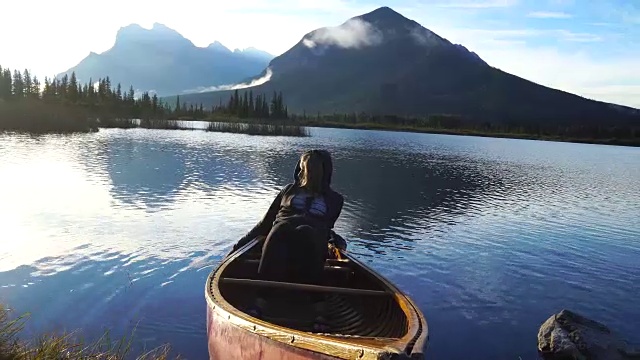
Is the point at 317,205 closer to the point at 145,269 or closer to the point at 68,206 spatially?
the point at 145,269

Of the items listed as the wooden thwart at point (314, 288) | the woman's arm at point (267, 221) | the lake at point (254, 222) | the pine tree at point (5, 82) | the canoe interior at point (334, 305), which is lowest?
the lake at point (254, 222)

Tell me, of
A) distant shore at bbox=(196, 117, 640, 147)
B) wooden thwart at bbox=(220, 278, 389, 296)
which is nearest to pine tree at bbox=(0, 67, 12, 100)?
distant shore at bbox=(196, 117, 640, 147)

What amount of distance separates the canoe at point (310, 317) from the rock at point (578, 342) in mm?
4183

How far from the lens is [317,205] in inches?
350

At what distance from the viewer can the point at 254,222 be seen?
799 inches

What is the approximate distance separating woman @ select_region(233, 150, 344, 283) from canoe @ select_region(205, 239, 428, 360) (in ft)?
1.01

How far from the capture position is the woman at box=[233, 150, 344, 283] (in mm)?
8172

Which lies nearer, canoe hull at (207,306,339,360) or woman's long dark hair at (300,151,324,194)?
canoe hull at (207,306,339,360)

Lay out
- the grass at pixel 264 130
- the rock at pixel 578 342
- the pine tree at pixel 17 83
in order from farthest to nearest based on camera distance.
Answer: the pine tree at pixel 17 83 → the grass at pixel 264 130 → the rock at pixel 578 342

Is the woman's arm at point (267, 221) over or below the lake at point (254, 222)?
over

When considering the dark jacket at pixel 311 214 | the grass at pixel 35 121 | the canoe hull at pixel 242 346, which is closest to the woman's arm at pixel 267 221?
the dark jacket at pixel 311 214

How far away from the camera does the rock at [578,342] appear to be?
33.8ft

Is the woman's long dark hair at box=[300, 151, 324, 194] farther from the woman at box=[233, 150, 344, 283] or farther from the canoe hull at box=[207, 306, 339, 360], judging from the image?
the canoe hull at box=[207, 306, 339, 360]

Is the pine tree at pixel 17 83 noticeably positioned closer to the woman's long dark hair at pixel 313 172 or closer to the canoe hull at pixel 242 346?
the woman's long dark hair at pixel 313 172
